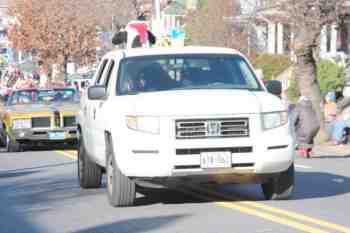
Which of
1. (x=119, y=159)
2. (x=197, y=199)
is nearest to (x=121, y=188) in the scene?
(x=119, y=159)

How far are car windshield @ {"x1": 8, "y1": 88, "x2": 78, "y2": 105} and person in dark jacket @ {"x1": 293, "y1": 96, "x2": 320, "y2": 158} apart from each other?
596 cm

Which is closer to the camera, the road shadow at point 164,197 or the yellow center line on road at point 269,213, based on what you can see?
the yellow center line on road at point 269,213

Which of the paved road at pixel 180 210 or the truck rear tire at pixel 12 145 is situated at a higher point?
the paved road at pixel 180 210

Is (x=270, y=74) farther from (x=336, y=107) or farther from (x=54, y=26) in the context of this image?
(x=336, y=107)

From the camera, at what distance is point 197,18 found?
180 feet

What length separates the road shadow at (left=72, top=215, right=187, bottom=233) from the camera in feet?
32.5

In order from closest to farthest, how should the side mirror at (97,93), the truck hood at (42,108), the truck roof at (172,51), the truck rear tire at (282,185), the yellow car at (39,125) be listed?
the truck rear tire at (282,185) → the side mirror at (97,93) → the truck roof at (172,51) → the yellow car at (39,125) → the truck hood at (42,108)

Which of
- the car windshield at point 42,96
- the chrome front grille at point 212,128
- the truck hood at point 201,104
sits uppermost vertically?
the truck hood at point 201,104

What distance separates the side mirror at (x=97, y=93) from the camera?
469 inches

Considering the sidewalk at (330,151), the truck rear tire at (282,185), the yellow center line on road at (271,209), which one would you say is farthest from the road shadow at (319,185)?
the sidewalk at (330,151)

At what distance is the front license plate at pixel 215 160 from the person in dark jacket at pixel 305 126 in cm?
1023

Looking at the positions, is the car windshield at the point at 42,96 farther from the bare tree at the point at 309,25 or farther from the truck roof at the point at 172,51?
the truck roof at the point at 172,51

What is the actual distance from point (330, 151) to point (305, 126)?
146 inches

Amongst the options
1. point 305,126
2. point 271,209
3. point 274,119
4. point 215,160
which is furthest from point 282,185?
point 305,126
